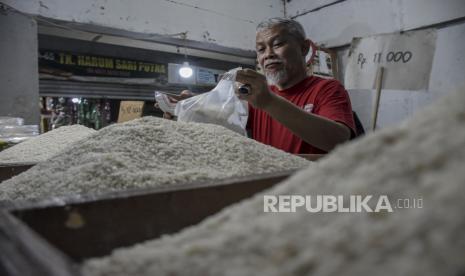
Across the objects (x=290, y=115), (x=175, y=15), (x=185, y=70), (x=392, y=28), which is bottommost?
(x=290, y=115)

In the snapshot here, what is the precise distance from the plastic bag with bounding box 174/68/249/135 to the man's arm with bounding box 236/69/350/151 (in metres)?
0.16

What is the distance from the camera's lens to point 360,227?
0.97ft

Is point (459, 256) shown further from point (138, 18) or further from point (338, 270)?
point (138, 18)

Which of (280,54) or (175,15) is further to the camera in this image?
(175,15)

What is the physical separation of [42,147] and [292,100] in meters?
1.17

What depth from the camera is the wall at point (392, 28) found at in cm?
273

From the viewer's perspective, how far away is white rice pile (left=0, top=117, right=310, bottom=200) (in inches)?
27.7

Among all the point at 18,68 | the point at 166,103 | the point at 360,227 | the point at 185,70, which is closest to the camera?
the point at 360,227

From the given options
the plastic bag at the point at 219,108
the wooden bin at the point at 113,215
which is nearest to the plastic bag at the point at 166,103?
the plastic bag at the point at 219,108

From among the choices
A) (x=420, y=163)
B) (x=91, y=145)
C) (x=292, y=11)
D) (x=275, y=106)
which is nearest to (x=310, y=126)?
(x=275, y=106)

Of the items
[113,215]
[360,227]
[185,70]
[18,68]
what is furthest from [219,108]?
[185,70]

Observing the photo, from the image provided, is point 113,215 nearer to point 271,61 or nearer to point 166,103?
point 166,103

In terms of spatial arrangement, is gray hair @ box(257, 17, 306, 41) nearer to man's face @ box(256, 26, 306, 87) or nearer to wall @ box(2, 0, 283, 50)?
man's face @ box(256, 26, 306, 87)

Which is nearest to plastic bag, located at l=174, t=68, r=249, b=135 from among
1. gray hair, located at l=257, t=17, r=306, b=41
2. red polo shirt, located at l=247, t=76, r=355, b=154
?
red polo shirt, located at l=247, t=76, r=355, b=154
